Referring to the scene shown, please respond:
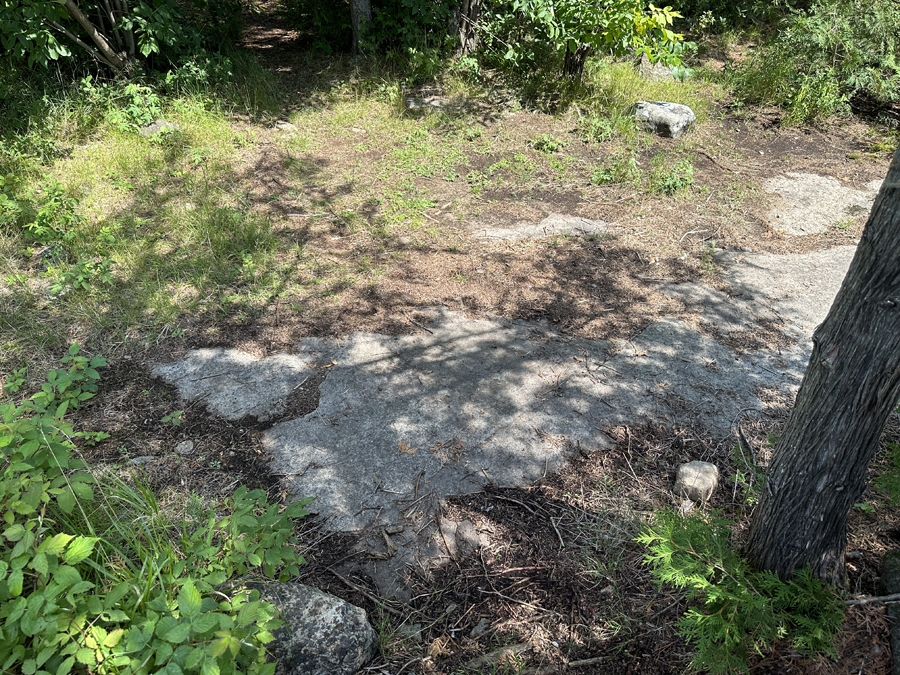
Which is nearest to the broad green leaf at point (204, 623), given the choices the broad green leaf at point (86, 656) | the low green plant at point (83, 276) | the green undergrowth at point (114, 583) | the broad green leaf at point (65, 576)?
the green undergrowth at point (114, 583)

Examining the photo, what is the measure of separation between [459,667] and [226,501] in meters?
1.12

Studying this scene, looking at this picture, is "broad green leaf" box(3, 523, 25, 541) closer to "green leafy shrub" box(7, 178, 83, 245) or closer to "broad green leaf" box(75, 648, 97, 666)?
"broad green leaf" box(75, 648, 97, 666)

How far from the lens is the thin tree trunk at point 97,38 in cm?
561

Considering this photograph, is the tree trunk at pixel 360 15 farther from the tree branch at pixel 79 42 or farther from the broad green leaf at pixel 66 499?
the broad green leaf at pixel 66 499

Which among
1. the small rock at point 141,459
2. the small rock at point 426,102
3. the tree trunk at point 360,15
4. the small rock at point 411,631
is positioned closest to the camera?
the small rock at point 411,631

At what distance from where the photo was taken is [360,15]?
24.2 ft

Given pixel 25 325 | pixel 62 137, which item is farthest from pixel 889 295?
pixel 62 137

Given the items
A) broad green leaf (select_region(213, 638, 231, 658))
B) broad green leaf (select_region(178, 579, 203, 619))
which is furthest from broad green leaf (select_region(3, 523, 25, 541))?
broad green leaf (select_region(213, 638, 231, 658))

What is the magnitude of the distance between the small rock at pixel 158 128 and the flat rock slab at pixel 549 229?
11.8 ft

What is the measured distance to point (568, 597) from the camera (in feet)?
7.12

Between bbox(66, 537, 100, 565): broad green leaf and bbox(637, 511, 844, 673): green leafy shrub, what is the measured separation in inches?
66.4

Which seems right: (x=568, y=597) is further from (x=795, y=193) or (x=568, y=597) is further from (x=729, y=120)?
(x=729, y=120)

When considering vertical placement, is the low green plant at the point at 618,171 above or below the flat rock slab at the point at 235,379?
above

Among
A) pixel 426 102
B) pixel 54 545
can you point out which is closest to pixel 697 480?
pixel 54 545
